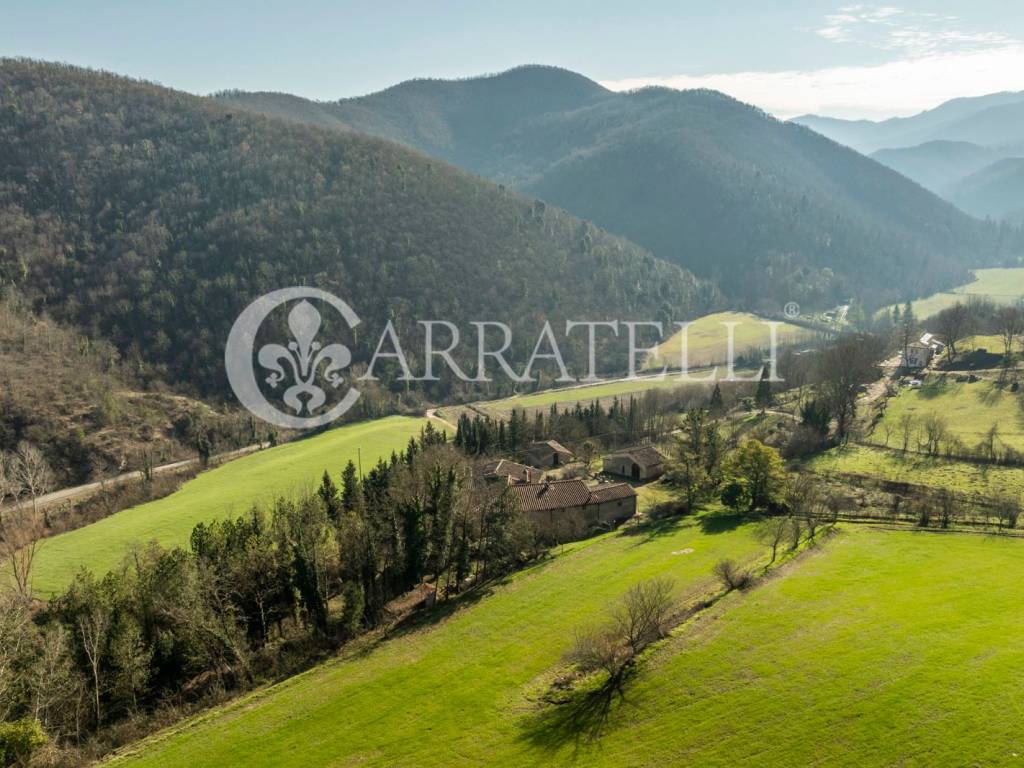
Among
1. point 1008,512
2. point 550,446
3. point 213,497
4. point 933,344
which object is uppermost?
point 933,344

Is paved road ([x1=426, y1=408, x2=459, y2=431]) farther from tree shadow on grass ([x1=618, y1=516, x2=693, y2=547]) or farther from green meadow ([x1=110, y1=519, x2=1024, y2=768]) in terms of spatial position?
green meadow ([x1=110, y1=519, x2=1024, y2=768])

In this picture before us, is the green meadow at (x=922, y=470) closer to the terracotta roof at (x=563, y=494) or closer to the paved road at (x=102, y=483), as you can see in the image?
the terracotta roof at (x=563, y=494)

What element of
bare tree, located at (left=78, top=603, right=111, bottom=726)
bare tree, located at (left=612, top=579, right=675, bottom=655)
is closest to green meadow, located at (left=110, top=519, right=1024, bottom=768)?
bare tree, located at (left=612, top=579, right=675, bottom=655)

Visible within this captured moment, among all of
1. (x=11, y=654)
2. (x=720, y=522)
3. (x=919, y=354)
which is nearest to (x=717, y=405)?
(x=919, y=354)

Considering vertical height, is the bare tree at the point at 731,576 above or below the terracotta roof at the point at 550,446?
below

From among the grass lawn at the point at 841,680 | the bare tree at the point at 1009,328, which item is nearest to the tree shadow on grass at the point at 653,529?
the grass lawn at the point at 841,680

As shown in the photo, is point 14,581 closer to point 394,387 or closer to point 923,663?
point 923,663

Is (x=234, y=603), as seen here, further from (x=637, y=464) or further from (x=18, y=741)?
(x=637, y=464)
